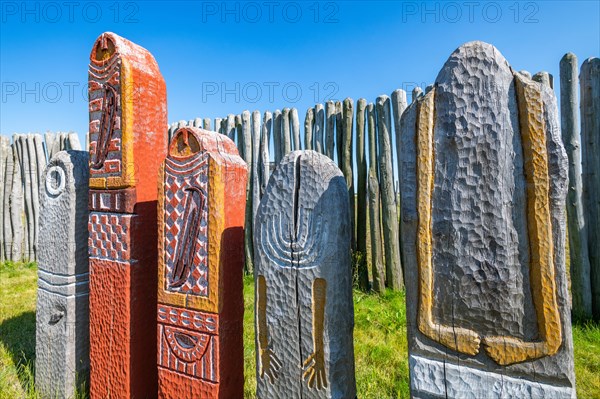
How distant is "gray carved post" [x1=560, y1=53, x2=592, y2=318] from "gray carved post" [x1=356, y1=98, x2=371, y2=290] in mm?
2094

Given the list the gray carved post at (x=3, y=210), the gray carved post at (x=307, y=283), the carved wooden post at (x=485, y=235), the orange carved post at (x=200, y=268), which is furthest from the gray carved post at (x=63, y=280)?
the gray carved post at (x=3, y=210)

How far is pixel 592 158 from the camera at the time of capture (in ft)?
11.4

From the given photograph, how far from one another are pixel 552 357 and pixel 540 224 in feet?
1.35

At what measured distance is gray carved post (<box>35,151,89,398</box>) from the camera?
7.29 ft

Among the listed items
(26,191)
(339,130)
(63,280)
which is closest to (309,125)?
(339,130)

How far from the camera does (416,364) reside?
4.24 ft

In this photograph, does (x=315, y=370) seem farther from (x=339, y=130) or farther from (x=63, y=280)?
(x=339, y=130)

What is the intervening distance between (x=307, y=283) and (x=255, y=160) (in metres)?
3.99

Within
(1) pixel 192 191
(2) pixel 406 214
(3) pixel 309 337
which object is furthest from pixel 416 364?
(1) pixel 192 191

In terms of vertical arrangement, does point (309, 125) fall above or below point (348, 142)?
above

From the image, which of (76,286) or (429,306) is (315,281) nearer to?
(429,306)

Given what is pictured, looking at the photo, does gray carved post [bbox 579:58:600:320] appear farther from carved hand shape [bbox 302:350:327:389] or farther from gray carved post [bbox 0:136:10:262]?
gray carved post [bbox 0:136:10:262]

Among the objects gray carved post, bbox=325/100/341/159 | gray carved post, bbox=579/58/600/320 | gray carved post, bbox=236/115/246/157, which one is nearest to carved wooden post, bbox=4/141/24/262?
gray carved post, bbox=236/115/246/157

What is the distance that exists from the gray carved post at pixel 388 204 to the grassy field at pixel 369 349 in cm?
27
